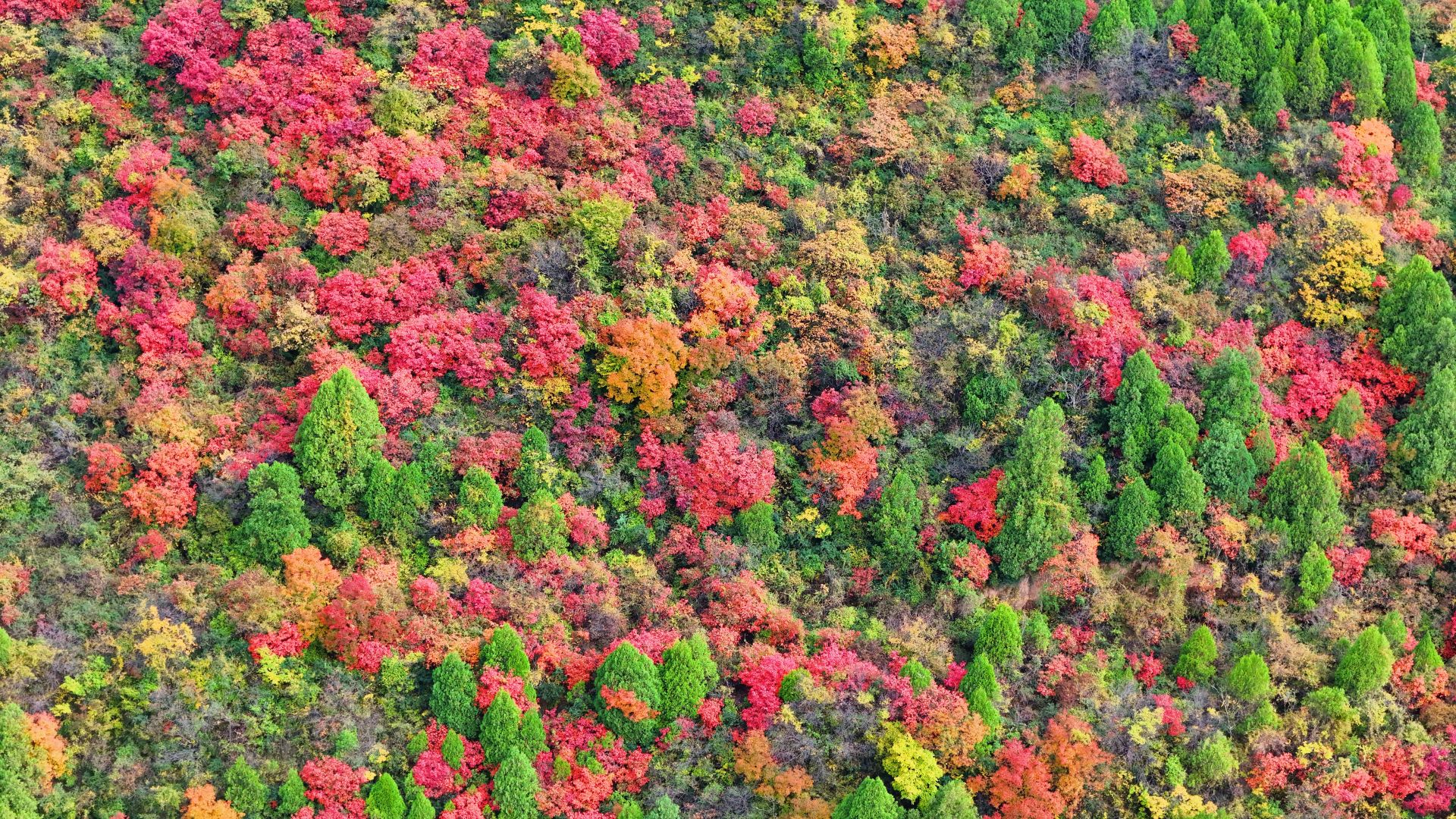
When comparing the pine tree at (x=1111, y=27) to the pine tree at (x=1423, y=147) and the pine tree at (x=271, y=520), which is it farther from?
the pine tree at (x=271, y=520)

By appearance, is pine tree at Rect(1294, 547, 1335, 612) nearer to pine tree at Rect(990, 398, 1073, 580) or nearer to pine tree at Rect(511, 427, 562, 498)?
pine tree at Rect(990, 398, 1073, 580)

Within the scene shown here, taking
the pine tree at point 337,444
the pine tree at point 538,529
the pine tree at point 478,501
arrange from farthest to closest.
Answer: the pine tree at point 478,501
the pine tree at point 538,529
the pine tree at point 337,444

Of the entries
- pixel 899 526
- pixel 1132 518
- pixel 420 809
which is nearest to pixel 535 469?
pixel 899 526

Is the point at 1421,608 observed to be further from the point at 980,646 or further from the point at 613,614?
the point at 613,614

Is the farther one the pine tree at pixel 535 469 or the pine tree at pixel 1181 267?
the pine tree at pixel 1181 267

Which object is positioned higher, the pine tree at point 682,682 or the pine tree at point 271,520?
the pine tree at point 271,520

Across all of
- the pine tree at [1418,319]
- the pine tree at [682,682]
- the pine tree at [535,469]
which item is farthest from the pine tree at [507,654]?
the pine tree at [1418,319]

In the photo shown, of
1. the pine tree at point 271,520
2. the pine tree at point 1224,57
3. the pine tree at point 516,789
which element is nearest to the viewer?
the pine tree at point 516,789

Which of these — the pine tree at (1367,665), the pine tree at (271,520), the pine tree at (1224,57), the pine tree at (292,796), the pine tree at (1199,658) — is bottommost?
the pine tree at (292,796)
